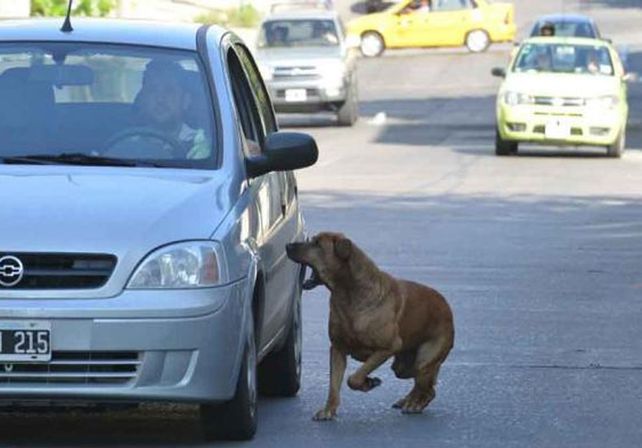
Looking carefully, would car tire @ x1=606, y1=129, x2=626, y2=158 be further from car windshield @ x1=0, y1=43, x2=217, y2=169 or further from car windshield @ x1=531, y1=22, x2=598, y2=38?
car windshield @ x1=0, y1=43, x2=217, y2=169

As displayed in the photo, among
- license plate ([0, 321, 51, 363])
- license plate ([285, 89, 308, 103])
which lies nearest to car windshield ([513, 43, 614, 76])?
license plate ([285, 89, 308, 103])

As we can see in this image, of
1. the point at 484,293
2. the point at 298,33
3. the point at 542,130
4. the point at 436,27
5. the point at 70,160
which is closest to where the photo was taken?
the point at 70,160

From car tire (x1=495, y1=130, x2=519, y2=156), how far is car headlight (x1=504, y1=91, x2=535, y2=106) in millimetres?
451

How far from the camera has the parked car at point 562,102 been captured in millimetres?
28688

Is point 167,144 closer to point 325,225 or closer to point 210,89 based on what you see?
point 210,89

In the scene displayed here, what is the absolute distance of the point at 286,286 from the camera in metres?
9.54

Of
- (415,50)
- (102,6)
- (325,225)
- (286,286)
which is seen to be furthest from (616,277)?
(415,50)

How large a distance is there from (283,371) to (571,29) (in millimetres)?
31072

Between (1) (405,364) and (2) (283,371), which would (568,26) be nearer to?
(2) (283,371)

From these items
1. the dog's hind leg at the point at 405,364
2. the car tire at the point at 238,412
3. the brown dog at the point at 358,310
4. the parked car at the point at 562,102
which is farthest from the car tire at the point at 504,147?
the car tire at the point at 238,412

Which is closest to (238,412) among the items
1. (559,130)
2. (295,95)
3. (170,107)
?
(170,107)

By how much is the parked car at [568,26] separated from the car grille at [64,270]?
105ft

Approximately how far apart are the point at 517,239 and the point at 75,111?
30.3 ft

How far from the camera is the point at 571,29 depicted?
40.0m
